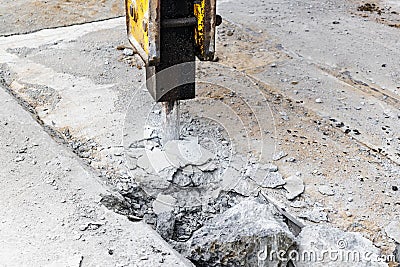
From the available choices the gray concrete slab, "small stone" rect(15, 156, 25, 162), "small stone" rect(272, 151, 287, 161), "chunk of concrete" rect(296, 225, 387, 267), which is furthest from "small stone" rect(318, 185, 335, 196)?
"small stone" rect(15, 156, 25, 162)

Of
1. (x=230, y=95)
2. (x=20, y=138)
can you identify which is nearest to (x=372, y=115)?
(x=230, y=95)

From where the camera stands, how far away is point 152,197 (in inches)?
118

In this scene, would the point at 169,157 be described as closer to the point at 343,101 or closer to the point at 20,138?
the point at 20,138

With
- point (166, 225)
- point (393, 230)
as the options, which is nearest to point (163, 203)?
point (166, 225)

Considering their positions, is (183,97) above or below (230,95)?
above

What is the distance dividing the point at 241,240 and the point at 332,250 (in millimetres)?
415

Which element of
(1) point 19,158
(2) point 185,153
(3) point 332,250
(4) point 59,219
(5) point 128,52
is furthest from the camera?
(5) point 128,52

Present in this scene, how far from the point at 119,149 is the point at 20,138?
0.55 m

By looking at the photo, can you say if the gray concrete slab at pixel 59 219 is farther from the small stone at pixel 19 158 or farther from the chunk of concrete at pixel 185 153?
the chunk of concrete at pixel 185 153

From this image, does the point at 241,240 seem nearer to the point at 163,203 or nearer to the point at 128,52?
the point at 163,203

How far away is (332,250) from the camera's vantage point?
2.47 metres

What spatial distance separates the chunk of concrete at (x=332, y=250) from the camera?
2.43m

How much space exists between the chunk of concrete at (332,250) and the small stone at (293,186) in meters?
0.40

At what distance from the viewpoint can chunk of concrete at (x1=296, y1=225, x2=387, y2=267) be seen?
2.43 metres
